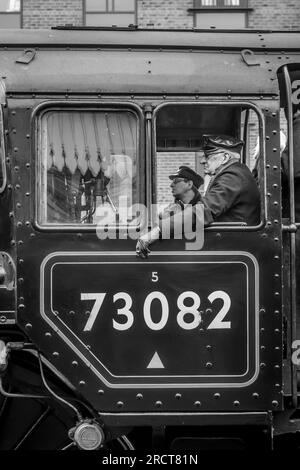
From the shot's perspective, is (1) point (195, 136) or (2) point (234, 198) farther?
(1) point (195, 136)

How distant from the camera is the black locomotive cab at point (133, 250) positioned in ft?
14.9

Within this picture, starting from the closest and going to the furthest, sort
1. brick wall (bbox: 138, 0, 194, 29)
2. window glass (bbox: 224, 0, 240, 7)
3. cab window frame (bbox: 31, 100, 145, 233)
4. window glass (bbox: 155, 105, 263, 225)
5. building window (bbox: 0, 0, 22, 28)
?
cab window frame (bbox: 31, 100, 145, 233), window glass (bbox: 155, 105, 263, 225), brick wall (bbox: 138, 0, 194, 29), window glass (bbox: 224, 0, 240, 7), building window (bbox: 0, 0, 22, 28)

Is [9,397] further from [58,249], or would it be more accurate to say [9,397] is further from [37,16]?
[37,16]

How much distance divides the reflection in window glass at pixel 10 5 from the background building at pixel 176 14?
0.16 ft

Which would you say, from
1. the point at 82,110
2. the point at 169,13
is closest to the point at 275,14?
the point at 169,13

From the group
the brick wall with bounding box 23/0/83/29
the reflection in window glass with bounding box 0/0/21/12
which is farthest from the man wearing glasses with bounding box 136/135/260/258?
the reflection in window glass with bounding box 0/0/21/12

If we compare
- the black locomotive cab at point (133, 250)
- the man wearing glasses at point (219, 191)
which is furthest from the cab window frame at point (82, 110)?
the man wearing glasses at point (219, 191)

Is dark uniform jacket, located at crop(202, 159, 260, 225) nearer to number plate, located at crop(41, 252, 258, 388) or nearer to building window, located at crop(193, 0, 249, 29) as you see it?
number plate, located at crop(41, 252, 258, 388)

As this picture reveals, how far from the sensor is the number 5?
4.54 metres

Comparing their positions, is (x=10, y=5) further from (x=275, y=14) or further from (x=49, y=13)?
(x=275, y=14)

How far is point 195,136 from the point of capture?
5281 millimetres

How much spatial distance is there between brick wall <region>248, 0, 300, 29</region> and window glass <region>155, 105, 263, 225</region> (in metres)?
10.6

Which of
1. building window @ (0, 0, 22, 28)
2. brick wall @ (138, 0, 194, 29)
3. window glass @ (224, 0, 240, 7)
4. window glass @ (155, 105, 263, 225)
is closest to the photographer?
window glass @ (155, 105, 263, 225)

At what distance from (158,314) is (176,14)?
12.0 meters
